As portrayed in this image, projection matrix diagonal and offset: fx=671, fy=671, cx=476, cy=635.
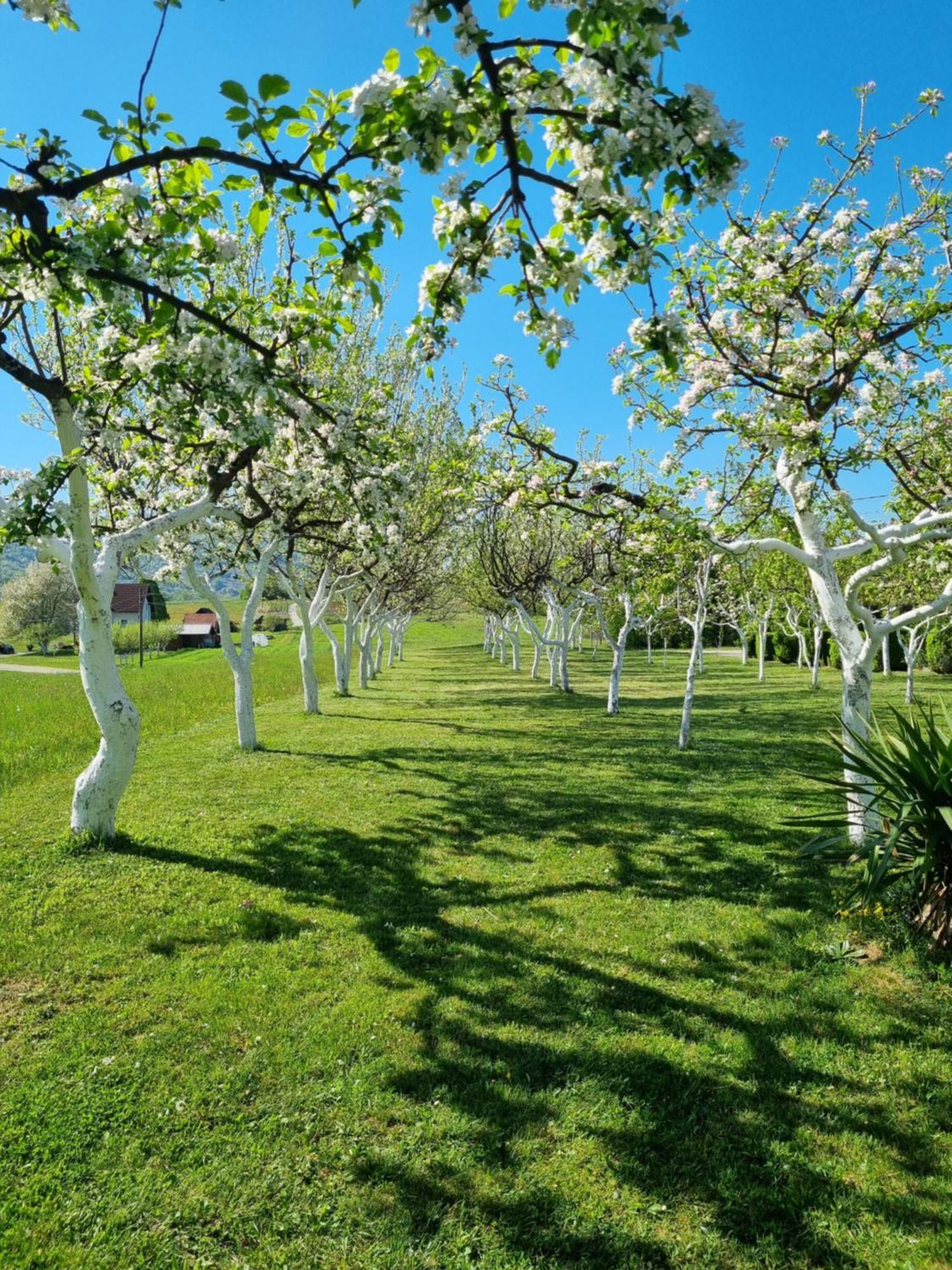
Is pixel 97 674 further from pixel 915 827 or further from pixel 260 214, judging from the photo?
pixel 915 827

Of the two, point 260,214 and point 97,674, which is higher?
point 260,214

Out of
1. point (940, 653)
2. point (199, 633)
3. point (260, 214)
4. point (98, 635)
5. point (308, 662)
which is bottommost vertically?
point (199, 633)

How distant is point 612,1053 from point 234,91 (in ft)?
18.5

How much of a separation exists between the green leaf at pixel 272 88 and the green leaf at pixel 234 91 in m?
0.08

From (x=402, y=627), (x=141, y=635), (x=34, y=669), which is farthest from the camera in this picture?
(x=141, y=635)


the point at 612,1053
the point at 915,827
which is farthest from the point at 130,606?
the point at 915,827

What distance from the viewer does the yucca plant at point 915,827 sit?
213 inches

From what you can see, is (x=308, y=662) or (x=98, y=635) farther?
(x=308, y=662)

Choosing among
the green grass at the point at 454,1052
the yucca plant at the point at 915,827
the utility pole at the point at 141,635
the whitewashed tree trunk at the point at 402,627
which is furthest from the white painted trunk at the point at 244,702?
the whitewashed tree trunk at the point at 402,627

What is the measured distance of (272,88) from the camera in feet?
9.58

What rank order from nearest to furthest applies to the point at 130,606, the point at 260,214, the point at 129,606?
the point at 260,214
the point at 130,606
the point at 129,606

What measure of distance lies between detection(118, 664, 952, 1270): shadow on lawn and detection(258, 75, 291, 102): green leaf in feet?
16.8

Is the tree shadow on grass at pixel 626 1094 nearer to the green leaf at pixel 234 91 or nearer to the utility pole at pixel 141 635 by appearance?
the green leaf at pixel 234 91

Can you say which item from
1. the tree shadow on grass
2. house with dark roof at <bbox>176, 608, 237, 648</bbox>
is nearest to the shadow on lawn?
the tree shadow on grass
